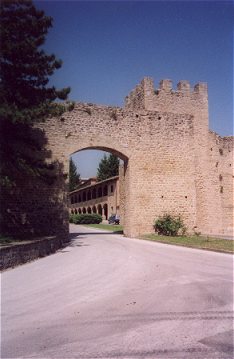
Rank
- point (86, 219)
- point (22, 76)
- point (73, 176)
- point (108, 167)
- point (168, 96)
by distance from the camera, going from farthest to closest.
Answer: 1. point (73, 176)
2. point (108, 167)
3. point (86, 219)
4. point (168, 96)
5. point (22, 76)

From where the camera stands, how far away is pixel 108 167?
5794 centimetres

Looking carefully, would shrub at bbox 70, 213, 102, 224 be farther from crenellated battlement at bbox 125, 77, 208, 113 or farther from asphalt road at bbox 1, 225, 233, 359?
asphalt road at bbox 1, 225, 233, 359

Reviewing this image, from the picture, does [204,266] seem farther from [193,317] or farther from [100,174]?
[100,174]

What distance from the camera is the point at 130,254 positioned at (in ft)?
37.4

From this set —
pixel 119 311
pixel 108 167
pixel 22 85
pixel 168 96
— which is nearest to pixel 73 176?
pixel 108 167

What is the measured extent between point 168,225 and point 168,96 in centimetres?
866

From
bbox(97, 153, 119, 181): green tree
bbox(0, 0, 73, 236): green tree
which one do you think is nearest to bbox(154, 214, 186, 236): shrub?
bbox(0, 0, 73, 236): green tree

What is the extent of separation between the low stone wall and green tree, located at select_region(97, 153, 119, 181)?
4442 cm

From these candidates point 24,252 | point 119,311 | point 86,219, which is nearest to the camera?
point 119,311

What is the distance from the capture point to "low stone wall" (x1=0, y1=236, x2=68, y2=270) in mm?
8905

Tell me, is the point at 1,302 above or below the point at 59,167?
below

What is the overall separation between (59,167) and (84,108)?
3.28m

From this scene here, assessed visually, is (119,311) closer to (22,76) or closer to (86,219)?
(22,76)

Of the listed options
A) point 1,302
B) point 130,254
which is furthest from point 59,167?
point 1,302
